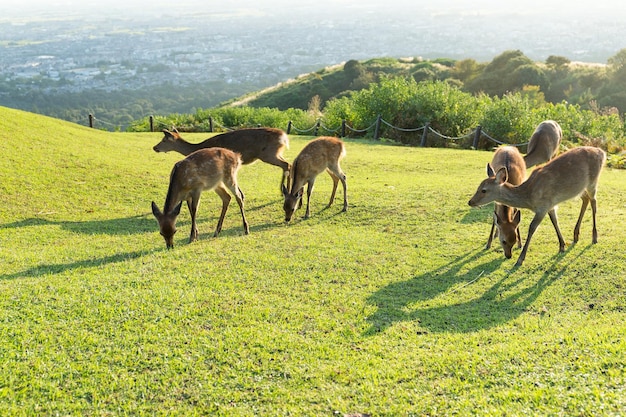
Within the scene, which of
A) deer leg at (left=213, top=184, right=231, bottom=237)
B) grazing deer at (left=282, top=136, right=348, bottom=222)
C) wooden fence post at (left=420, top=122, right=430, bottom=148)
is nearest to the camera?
deer leg at (left=213, top=184, right=231, bottom=237)

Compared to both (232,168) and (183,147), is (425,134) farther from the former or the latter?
(232,168)

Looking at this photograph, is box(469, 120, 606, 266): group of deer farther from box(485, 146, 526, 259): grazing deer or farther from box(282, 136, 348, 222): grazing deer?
box(282, 136, 348, 222): grazing deer

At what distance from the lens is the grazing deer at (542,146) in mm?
12180

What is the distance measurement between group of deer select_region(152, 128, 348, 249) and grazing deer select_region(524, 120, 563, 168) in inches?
180

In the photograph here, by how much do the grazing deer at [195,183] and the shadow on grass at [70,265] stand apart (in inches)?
25.1

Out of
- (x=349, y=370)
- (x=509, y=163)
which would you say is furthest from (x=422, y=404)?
(x=509, y=163)

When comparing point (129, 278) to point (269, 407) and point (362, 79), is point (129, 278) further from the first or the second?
point (362, 79)

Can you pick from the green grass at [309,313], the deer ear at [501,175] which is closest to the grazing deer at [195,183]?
the green grass at [309,313]

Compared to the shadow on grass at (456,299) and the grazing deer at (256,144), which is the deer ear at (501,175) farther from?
the grazing deer at (256,144)

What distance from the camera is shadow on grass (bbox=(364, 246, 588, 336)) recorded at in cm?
578

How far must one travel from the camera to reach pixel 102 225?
9.88 m

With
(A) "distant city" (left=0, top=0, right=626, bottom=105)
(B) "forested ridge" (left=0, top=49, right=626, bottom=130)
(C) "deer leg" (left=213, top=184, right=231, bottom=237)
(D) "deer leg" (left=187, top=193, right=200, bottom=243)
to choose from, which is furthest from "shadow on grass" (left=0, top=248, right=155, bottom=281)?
(A) "distant city" (left=0, top=0, right=626, bottom=105)

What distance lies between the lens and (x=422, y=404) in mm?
4176

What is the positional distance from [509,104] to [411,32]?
152 m
